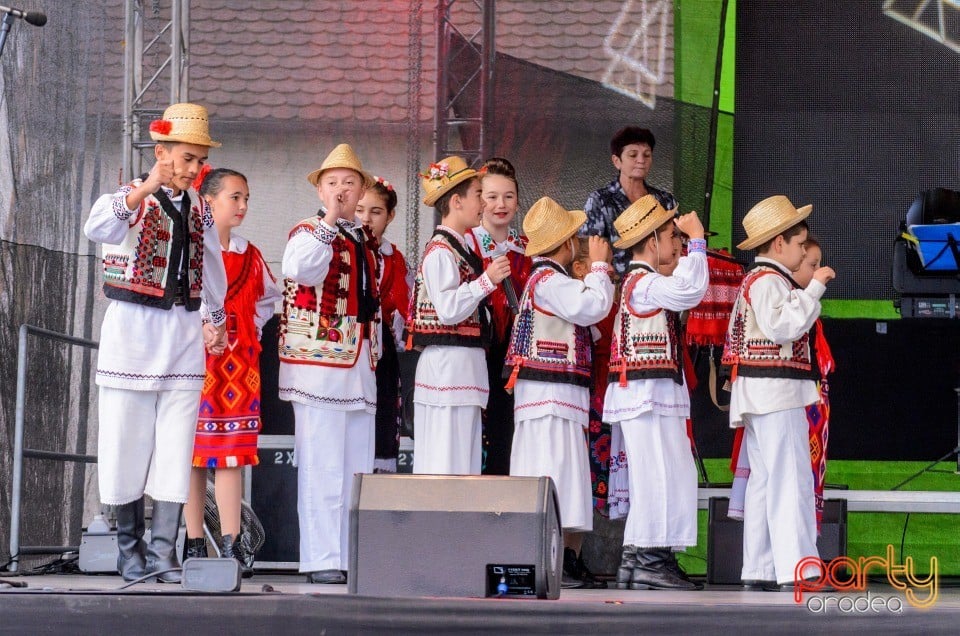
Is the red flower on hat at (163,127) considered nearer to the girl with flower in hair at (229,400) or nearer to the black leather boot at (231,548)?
the girl with flower in hair at (229,400)

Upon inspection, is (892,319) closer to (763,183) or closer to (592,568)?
(763,183)

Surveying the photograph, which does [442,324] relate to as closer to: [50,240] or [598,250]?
[598,250]

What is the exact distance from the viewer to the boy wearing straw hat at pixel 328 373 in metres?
5.33

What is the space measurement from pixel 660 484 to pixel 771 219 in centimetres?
108

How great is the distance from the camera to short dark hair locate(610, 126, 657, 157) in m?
6.31

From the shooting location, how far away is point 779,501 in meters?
5.31

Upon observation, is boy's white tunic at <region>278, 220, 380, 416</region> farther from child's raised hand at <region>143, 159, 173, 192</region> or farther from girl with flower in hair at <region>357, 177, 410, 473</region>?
child's raised hand at <region>143, 159, 173, 192</region>

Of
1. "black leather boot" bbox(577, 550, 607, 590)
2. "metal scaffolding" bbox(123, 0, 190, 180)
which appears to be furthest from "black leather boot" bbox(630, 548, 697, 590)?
"metal scaffolding" bbox(123, 0, 190, 180)

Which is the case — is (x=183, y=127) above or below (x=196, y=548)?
above

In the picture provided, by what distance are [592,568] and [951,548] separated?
5.26 feet

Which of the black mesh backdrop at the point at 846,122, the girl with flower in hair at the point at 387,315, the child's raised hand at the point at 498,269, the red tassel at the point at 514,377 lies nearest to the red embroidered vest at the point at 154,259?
the child's raised hand at the point at 498,269

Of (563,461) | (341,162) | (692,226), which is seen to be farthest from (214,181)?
(692,226)

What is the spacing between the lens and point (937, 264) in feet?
20.8

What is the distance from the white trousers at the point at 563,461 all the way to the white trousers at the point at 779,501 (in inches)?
A: 23.7
